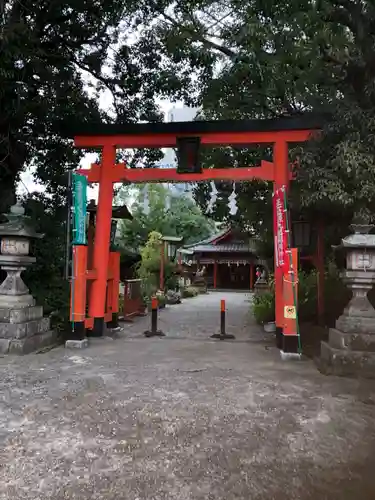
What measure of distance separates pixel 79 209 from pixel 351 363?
575 cm

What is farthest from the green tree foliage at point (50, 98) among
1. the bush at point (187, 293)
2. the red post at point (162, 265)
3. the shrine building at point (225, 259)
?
the shrine building at point (225, 259)

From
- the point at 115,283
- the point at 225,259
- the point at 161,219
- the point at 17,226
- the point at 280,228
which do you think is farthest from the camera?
the point at 161,219

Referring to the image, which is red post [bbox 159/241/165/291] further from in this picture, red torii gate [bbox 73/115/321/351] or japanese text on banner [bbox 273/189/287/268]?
japanese text on banner [bbox 273/189/287/268]

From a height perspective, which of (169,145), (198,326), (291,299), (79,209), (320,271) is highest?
(169,145)

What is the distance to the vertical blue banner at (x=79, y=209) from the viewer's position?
328 inches

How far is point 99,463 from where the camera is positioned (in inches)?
131

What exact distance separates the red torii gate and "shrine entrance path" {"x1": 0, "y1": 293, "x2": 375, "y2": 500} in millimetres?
2437

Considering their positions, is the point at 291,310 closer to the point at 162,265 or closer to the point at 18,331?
the point at 18,331

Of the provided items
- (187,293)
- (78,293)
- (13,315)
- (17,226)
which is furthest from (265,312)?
(187,293)

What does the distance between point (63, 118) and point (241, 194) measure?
18.6 feet

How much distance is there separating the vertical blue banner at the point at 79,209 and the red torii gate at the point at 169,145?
583 millimetres

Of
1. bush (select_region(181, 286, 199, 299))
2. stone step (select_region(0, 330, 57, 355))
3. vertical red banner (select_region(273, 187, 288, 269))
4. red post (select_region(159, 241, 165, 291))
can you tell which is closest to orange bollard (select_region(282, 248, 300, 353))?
vertical red banner (select_region(273, 187, 288, 269))

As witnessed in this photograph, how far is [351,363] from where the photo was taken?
6027 millimetres

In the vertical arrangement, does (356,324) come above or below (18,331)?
above
